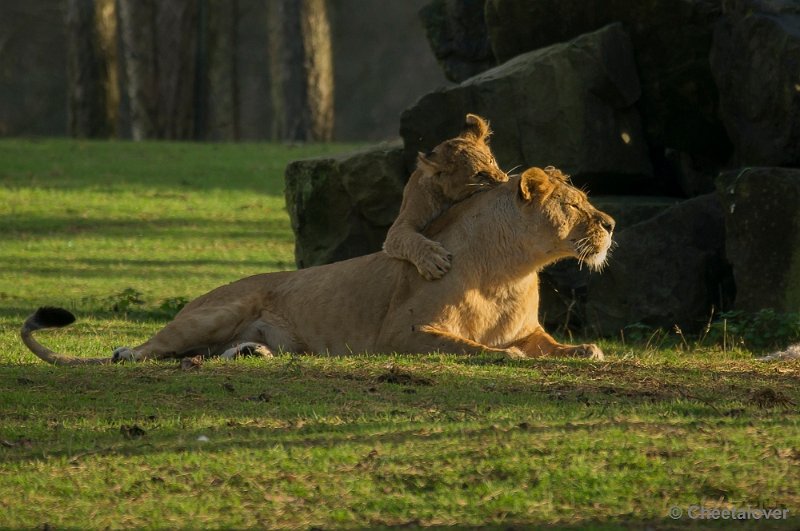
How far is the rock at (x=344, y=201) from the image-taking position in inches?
499

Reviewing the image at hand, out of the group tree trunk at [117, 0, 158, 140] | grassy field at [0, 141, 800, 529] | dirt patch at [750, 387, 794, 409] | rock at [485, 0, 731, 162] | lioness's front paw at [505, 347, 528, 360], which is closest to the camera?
grassy field at [0, 141, 800, 529]

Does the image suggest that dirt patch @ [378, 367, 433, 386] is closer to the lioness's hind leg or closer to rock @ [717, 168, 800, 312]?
the lioness's hind leg

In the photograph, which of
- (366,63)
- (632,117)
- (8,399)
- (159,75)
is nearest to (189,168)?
(159,75)

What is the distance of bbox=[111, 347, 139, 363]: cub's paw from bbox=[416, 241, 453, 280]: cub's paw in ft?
6.24

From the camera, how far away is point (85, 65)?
28.2 meters

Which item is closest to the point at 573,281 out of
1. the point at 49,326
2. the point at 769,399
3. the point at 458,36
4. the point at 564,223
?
the point at 564,223

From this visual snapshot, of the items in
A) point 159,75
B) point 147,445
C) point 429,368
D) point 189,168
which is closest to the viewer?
point 147,445

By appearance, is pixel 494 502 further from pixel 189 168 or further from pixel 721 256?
pixel 189 168

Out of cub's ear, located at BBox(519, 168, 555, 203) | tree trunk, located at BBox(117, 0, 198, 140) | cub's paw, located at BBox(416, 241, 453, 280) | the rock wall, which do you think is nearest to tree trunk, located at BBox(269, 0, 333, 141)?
tree trunk, located at BBox(117, 0, 198, 140)

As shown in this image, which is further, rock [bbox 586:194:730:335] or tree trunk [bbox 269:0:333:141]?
tree trunk [bbox 269:0:333:141]

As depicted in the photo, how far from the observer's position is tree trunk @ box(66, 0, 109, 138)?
2805 centimetres

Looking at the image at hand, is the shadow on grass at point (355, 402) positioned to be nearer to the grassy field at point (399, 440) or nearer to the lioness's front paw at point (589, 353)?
the grassy field at point (399, 440)

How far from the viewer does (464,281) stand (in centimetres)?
884

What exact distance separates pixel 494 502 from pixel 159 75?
2556cm
